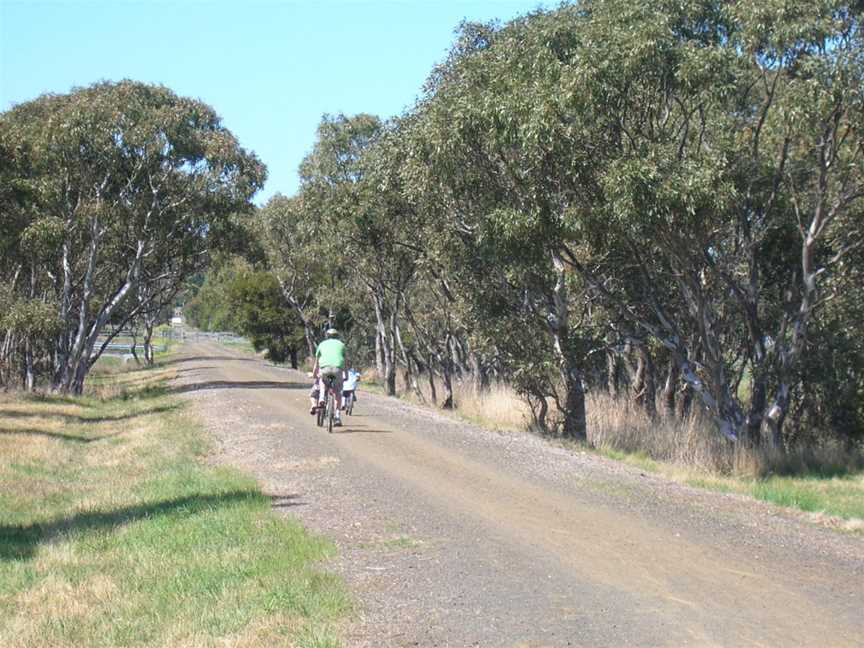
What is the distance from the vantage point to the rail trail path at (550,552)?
266 inches

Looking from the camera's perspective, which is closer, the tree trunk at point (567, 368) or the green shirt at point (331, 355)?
the green shirt at point (331, 355)

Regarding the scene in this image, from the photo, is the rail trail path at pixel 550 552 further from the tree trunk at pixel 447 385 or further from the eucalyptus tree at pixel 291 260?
the eucalyptus tree at pixel 291 260

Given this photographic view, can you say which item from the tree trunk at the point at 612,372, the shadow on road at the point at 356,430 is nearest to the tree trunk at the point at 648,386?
the tree trunk at the point at 612,372

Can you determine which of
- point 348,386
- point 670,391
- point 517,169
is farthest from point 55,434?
point 670,391

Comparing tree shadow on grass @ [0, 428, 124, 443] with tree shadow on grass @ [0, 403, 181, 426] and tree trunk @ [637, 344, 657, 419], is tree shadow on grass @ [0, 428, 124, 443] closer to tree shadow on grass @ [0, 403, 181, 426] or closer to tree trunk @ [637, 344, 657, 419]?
tree shadow on grass @ [0, 403, 181, 426]

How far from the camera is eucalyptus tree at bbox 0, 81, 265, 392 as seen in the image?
107 ft

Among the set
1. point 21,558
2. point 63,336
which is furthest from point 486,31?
point 63,336

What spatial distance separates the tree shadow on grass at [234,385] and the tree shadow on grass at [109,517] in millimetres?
22073

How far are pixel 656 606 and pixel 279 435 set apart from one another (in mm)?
11591

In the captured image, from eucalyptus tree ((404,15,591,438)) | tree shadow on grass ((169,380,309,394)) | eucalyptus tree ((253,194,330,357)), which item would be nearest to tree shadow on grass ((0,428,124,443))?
eucalyptus tree ((404,15,591,438))

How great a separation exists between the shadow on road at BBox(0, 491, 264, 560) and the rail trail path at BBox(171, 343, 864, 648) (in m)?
0.72

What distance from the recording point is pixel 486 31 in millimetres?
23297

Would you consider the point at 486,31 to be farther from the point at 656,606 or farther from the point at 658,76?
the point at 656,606

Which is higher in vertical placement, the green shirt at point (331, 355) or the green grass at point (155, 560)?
the green shirt at point (331, 355)
